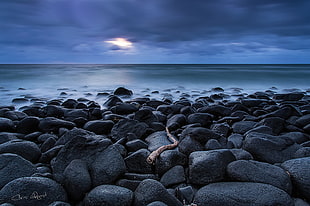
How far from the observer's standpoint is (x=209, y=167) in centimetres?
265

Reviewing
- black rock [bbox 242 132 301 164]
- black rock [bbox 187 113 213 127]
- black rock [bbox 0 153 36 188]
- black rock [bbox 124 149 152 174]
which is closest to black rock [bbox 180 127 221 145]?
black rock [bbox 242 132 301 164]

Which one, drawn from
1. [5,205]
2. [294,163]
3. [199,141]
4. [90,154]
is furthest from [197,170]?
[5,205]

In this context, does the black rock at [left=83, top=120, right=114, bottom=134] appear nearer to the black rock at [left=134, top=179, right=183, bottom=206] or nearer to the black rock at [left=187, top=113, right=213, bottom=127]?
the black rock at [left=187, top=113, right=213, bottom=127]

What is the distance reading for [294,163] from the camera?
2.70 metres

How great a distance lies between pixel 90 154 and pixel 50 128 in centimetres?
243

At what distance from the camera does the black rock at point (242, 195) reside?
7.29ft

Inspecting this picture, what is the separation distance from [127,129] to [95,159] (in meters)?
1.62

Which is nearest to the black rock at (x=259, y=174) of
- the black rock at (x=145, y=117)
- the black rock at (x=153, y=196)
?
the black rock at (x=153, y=196)

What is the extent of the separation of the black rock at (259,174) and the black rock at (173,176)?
0.59 metres

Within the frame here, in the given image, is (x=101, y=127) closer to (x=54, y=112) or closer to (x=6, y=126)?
(x=6, y=126)

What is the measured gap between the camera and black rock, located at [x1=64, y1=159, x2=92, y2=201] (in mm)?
2484

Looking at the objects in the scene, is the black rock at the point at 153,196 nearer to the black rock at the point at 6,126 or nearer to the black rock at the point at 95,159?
the black rock at the point at 95,159

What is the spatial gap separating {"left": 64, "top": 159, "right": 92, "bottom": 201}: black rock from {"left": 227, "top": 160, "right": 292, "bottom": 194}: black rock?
1640mm

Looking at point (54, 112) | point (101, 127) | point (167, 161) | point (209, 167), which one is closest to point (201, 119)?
point (101, 127)
